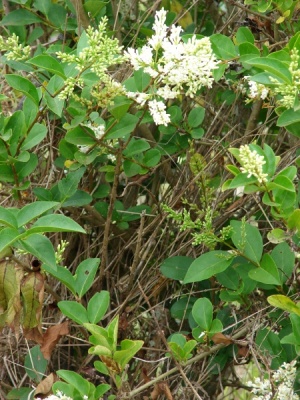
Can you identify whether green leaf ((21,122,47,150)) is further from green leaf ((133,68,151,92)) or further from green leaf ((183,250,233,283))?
green leaf ((183,250,233,283))

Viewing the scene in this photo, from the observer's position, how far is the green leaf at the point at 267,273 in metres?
1.45

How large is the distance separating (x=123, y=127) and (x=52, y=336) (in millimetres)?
458

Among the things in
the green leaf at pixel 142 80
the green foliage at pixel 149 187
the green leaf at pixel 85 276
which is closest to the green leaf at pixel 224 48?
the green foliage at pixel 149 187

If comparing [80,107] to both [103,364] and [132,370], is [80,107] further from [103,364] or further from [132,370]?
[132,370]

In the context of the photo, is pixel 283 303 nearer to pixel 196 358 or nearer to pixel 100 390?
pixel 196 358

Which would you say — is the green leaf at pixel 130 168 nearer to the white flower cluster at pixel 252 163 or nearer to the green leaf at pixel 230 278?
the green leaf at pixel 230 278

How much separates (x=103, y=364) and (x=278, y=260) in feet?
1.47

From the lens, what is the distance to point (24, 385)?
1800 mm

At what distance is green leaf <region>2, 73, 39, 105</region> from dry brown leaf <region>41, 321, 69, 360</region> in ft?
1.54

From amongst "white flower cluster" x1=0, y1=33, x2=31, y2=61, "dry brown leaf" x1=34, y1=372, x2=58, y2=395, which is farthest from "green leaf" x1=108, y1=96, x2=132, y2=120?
"dry brown leaf" x1=34, y1=372, x2=58, y2=395

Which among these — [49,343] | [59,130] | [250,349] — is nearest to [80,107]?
[59,130]

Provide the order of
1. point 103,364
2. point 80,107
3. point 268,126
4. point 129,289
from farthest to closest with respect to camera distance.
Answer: point 268,126, point 129,289, point 80,107, point 103,364

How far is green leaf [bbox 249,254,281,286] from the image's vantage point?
1.45m

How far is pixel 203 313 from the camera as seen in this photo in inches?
58.4
